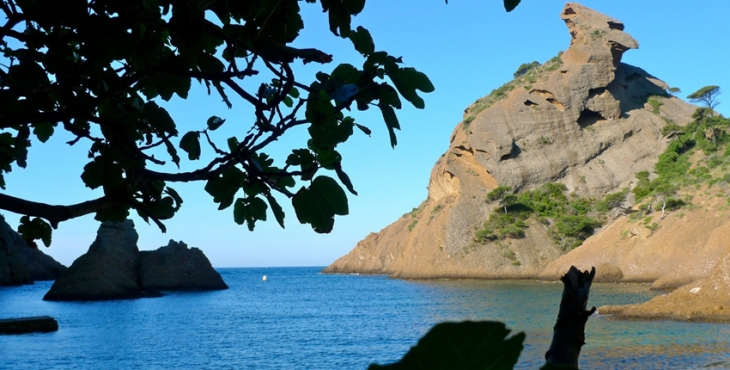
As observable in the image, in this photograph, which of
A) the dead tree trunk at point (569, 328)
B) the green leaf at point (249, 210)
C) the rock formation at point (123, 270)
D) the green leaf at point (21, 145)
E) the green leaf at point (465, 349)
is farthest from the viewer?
the rock formation at point (123, 270)

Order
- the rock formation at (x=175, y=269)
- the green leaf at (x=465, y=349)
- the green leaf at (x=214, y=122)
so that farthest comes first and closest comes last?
the rock formation at (x=175, y=269)
the green leaf at (x=214, y=122)
the green leaf at (x=465, y=349)

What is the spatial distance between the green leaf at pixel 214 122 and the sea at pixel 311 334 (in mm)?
7164

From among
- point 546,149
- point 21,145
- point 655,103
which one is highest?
point 655,103

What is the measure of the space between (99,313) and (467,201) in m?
38.7

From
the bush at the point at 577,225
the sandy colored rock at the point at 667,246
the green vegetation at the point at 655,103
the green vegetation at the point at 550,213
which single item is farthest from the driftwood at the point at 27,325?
the green vegetation at the point at 655,103

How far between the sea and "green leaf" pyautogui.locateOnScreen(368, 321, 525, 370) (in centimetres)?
Answer: 825

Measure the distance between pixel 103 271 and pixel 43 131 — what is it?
43.5m

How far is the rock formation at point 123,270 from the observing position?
137ft

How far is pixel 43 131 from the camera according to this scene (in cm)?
228

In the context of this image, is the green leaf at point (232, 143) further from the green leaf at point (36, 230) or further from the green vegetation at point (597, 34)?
the green vegetation at point (597, 34)

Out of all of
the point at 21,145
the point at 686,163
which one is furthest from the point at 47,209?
the point at 686,163

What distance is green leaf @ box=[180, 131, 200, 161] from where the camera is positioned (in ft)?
5.56

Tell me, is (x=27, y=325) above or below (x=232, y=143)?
below

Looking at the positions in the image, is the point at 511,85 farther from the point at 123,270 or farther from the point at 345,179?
the point at 345,179
